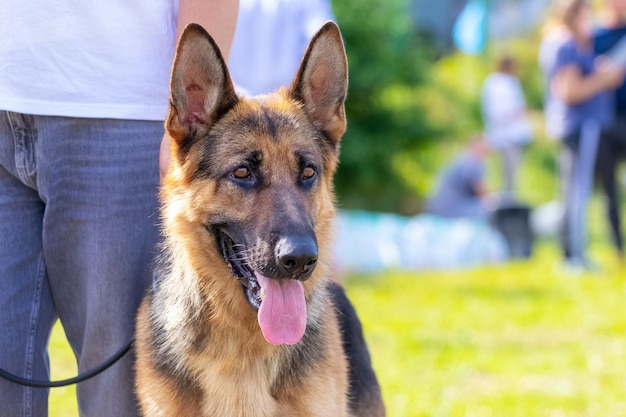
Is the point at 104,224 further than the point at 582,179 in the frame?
No

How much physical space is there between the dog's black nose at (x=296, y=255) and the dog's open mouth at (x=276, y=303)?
0.41 ft

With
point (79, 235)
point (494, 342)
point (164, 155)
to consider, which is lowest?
point (494, 342)

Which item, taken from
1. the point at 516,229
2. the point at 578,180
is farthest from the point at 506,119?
the point at 578,180

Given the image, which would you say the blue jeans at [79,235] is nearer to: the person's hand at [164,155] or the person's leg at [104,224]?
the person's leg at [104,224]

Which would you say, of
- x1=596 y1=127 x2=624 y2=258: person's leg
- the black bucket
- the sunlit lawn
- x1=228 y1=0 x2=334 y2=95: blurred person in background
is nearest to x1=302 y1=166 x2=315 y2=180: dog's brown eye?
x1=228 y1=0 x2=334 y2=95: blurred person in background

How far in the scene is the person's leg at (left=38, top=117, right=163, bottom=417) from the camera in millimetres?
3133

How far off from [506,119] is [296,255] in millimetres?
10794

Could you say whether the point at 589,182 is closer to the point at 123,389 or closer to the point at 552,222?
the point at 552,222

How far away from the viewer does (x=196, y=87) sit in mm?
2941

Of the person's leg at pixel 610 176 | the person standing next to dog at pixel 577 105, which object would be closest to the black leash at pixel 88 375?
the person standing next to dog at pixel 577 105

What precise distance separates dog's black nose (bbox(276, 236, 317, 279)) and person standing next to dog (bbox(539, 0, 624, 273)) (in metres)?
7.13

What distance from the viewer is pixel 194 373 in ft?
9.53

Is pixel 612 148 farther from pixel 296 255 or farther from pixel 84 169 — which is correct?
pixel 296 255

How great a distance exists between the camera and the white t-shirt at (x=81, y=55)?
9.94 ft
